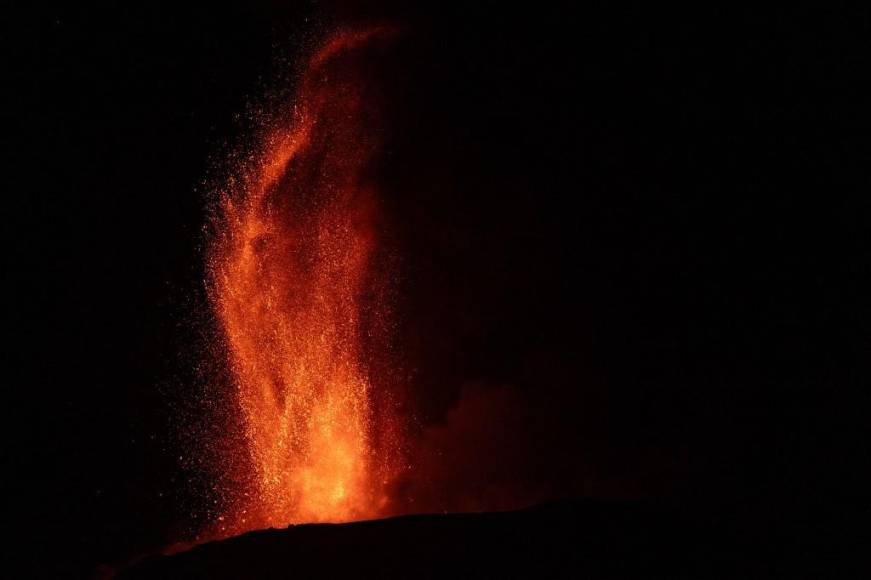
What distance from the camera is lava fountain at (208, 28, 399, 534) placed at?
1234 centimetres

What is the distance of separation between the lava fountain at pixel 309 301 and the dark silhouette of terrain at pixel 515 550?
5123 millimetres

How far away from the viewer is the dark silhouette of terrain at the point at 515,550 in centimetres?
566

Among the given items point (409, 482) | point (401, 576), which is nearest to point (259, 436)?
point (409, 482)

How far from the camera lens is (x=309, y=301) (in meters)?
13.3

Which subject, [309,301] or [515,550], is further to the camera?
[309,301]

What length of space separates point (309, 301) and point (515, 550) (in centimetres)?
810

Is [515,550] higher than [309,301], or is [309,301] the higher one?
[309,301]

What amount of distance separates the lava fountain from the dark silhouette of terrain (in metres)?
5.12

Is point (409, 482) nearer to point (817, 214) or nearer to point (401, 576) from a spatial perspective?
point (401, 576)

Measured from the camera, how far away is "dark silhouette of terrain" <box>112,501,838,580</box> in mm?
5656

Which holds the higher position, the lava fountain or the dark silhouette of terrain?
the lava fountain

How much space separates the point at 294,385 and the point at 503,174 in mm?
5804

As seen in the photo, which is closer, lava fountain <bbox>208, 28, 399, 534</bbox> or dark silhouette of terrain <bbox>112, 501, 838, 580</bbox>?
dark silhouette of terrain <bbox>112, 501, 838, 580</bbox>

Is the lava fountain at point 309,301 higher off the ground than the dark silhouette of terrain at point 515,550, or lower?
higher
